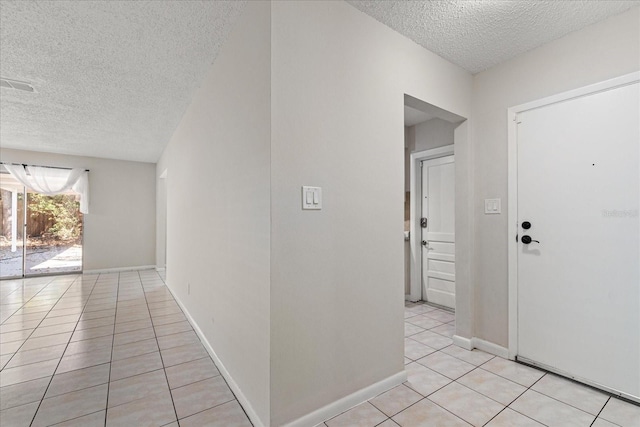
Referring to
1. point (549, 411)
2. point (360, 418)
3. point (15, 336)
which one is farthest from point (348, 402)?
point (15, 336)

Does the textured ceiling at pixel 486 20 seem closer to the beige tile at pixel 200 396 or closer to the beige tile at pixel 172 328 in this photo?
the beige tile at pixel 200 396

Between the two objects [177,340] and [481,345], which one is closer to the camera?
[481,345]

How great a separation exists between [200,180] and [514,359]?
10.8ft

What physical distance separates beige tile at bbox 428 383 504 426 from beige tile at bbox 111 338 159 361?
2437 millimetres

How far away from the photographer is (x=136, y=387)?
2.03m

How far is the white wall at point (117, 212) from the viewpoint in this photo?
634 centimetres

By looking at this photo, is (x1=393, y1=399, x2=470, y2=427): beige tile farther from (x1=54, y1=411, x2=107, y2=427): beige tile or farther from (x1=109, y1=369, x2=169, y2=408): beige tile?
(x1=54, y1=411, x2=107, y2=427): beige tile

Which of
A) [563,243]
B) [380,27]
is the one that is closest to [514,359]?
[563,243]

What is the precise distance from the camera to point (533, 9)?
187cm

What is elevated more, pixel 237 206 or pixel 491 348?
pixel 237 206

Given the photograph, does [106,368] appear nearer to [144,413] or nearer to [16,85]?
[144,413]

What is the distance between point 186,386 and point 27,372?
1345 mm

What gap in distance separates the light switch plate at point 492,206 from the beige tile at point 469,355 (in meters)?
1.27

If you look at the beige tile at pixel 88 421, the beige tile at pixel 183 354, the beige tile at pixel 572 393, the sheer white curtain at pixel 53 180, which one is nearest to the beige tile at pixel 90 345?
the beige tile at pixel 183 354
